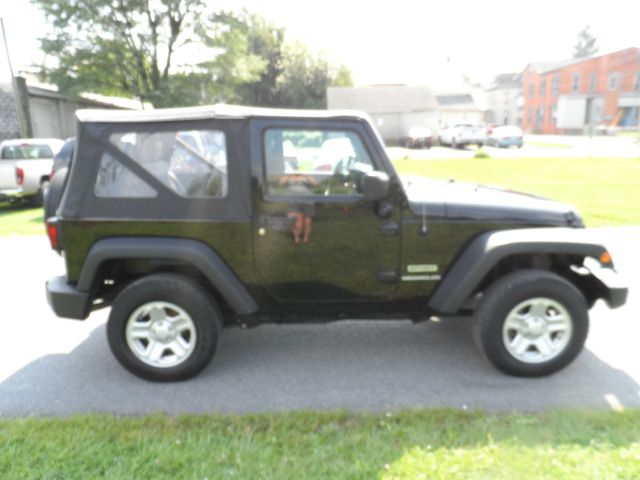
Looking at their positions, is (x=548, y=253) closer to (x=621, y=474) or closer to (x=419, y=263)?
(x=419, y=263)

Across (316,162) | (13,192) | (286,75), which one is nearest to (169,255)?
(316,162)

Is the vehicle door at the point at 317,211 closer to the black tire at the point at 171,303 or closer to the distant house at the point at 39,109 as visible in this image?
the black tire at the point at 171,303

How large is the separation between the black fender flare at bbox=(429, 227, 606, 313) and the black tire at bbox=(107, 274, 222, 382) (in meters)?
Answer: 1.63

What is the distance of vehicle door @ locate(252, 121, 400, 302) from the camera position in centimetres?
327

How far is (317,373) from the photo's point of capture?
11.7 feet

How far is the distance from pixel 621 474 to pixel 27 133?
2276 centimetres

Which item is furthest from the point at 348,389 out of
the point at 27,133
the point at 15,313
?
the point at 27,133

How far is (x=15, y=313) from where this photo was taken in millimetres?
4766

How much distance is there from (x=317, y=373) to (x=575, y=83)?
6029 centimetres

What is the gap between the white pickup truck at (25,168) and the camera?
10734mm

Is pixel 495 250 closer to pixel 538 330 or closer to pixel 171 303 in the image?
pixel 538 330

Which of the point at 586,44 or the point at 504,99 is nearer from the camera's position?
the point at 504,99

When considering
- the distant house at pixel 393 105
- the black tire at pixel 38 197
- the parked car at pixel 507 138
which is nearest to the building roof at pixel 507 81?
the distant house at pixel 393 105

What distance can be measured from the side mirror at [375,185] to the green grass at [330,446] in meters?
1.39
